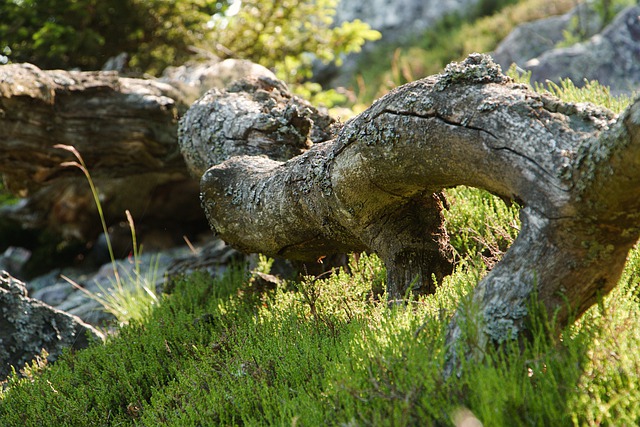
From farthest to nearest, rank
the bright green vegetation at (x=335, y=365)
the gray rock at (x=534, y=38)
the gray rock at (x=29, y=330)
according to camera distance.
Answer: the gray rock at (x=534, y=38) → the gray rock at (x=29, y=330) → the bright green vegetation at (x=335, y=365)

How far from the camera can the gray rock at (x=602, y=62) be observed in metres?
8.63

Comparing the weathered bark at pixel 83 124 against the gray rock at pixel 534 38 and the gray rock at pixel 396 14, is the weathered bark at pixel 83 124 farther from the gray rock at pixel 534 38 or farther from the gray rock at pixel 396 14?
the gray rock at pixel 396 14

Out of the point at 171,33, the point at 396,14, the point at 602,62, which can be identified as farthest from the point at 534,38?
the point at 396,14

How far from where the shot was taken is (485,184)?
3.23 m

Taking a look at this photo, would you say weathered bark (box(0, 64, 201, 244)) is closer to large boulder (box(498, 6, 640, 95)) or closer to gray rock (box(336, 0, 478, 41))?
large boulder (box(498, 6, 640, 95))

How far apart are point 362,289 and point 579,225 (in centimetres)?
196

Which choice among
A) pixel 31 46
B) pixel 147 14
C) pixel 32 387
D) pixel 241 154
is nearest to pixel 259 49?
pixel 147 14

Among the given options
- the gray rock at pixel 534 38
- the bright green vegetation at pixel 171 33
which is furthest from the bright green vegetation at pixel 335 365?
the gray rock at pixel 534 38

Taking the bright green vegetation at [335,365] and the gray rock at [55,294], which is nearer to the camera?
the bright green vegetation at [335,365]

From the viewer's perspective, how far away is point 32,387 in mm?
Answer: 4727

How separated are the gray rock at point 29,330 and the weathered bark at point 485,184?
7.88 feet

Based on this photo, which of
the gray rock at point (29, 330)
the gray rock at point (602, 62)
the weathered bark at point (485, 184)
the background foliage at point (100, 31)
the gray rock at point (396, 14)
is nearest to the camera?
the weathered bark at point (485, 184)

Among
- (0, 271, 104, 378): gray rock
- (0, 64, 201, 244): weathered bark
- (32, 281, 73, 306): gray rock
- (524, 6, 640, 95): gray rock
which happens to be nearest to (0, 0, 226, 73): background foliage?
(0, 64, 201, 244): weathered bark

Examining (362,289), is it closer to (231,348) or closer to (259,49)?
(231,348)
